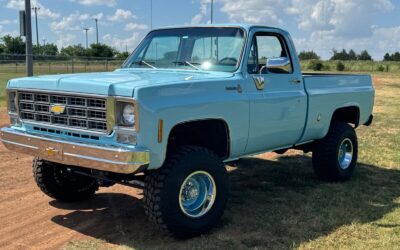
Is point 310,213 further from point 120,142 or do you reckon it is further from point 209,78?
point 120,142

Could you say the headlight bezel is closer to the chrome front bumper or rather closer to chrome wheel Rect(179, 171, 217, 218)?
the chrome front bumper

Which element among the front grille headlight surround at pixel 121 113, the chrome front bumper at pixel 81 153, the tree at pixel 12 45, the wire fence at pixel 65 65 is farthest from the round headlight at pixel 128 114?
the tree at pixel 12 45

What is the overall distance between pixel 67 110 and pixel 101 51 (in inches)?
2449

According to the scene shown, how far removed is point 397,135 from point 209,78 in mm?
7360

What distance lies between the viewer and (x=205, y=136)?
208 inches

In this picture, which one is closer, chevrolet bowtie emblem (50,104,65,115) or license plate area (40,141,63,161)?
license plate area (40,141,63,161)

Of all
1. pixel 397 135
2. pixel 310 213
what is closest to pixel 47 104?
pixel 310 213

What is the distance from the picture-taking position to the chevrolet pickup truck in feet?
14.2

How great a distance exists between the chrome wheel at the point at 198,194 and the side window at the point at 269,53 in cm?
137

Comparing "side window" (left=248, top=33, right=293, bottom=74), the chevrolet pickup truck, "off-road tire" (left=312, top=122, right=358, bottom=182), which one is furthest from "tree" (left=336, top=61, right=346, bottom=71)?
"side window" (left=248, top=33, right=293, bottom=74)

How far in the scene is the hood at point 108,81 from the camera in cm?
430

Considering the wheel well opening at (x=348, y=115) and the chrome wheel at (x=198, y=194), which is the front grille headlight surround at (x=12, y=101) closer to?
the chrome wheel at (x=198, y=194)

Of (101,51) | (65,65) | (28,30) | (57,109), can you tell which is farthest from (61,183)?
(101,51)

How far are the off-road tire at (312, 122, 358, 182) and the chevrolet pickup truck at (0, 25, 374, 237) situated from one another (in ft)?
0.83
